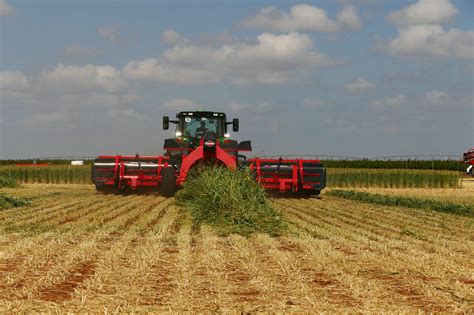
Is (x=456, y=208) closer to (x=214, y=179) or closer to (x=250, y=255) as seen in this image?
(x=214, y=179)

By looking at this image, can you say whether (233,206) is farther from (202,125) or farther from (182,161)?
(202,125)

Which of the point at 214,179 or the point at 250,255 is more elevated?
the point at 214,179

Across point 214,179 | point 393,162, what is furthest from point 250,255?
point 393,162

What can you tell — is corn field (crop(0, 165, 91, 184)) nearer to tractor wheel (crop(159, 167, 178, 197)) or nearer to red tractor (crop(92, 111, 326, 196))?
red tractor (crop(92, 111, 326, 196))

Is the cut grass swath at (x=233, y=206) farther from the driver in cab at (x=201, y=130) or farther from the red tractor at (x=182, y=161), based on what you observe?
the driver in cab at (x=201, y=130)

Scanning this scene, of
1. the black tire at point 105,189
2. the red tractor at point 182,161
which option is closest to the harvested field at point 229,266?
the red tractor at point 182,161

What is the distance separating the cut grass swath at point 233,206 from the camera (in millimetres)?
12695

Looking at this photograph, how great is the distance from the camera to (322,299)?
Answer: 6555 millimetres

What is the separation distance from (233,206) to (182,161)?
670 cm

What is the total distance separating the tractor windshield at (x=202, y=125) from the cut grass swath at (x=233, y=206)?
5578 millimetres

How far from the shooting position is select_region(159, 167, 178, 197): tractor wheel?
66.0 feet

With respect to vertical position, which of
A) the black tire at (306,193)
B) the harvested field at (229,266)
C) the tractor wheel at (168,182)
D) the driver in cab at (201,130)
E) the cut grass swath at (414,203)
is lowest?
the harvested field at (229,266)

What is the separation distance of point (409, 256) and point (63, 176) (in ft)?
108

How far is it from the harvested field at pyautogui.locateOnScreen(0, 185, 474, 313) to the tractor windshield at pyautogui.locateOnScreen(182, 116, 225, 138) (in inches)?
277
